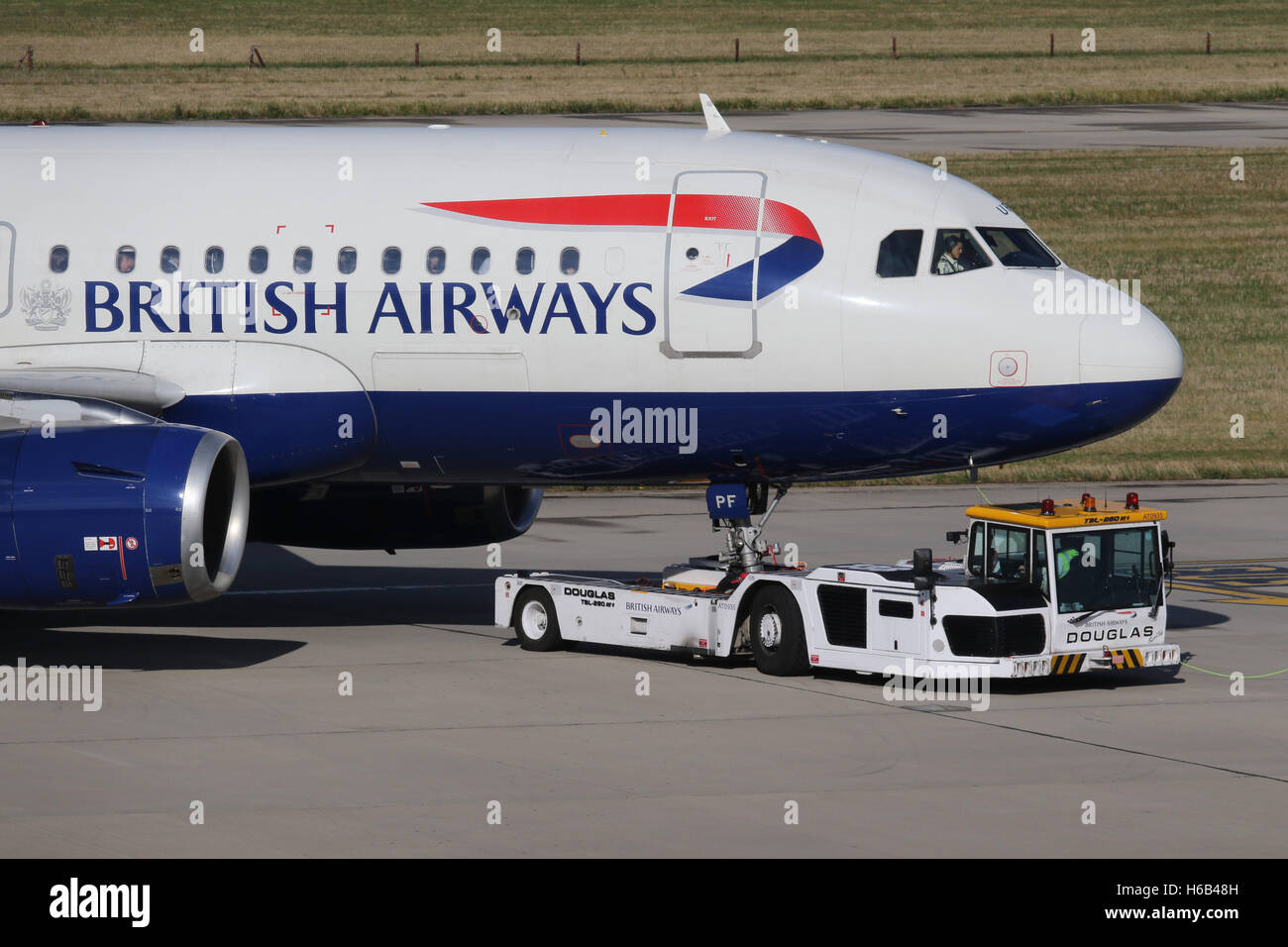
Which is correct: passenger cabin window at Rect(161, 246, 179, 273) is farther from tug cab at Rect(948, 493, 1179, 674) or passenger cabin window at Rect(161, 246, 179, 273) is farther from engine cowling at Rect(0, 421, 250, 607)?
tug cab at Rect(948, 493, 1179, 674)

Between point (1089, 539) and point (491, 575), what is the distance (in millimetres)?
10716

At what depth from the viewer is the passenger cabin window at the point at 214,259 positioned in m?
21.1

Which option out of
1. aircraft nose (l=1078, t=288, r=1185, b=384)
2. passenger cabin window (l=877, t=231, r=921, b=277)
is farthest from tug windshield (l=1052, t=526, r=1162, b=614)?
passenger cabin window (l=877, t=231, r=921, b=277)

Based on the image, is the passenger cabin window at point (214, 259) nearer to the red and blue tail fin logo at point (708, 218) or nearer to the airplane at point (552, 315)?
the airplane at point (552, 315)

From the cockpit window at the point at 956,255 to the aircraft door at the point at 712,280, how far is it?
1858mm

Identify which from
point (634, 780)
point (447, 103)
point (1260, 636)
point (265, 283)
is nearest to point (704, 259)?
point (265, 283)

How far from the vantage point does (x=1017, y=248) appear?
20.8m

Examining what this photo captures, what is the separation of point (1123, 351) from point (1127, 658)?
3.10 meters

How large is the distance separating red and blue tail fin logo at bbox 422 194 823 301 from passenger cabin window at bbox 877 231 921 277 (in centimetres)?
64

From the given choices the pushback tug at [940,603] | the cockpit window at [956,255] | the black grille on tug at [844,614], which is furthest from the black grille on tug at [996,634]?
the cockpit window at [956,255]

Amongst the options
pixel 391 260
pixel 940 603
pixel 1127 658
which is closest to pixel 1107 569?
pixel 1127 658

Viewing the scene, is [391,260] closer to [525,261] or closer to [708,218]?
[525,261]

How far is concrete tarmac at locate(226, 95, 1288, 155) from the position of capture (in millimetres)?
64688
